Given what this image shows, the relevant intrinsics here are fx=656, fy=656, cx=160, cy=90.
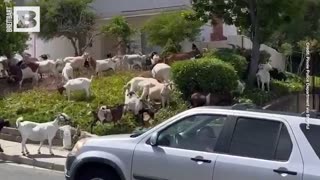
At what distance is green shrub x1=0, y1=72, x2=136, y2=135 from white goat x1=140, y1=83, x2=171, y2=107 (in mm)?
913

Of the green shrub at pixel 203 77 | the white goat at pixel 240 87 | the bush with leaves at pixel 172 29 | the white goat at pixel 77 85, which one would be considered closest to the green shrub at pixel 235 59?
the white goat at pixel 240 87

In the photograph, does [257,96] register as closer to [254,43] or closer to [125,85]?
[254,43]

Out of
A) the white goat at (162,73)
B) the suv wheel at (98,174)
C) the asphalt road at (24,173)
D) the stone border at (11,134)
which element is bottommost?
the asphalt road at (24,173)

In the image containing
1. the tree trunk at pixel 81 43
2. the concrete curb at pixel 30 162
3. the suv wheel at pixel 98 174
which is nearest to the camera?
the suv wheel at pixel 98 174

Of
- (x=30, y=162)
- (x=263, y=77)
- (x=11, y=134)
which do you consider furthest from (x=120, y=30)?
(x=30, y=162)

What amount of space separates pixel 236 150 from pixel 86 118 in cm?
963

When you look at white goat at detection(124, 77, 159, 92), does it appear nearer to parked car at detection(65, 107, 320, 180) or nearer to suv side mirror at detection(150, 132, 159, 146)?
parked car at detection(65, 107, 320, 180)

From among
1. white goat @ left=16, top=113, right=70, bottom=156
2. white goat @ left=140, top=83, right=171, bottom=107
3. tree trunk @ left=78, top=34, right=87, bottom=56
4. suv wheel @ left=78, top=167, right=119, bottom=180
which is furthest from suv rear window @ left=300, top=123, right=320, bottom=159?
tree trunk @ left=78, top=34, right=87, bottom=56

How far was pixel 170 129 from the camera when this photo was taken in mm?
8125

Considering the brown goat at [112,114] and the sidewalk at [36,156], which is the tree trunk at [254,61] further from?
the sidewalk at [36,156]

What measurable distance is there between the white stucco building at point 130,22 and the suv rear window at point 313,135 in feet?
76.4

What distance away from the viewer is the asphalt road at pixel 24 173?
12328 millimetres

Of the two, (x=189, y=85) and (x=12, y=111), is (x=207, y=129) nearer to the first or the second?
(x=189, y=85)

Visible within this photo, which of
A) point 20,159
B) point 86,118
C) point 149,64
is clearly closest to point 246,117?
point 20,159
